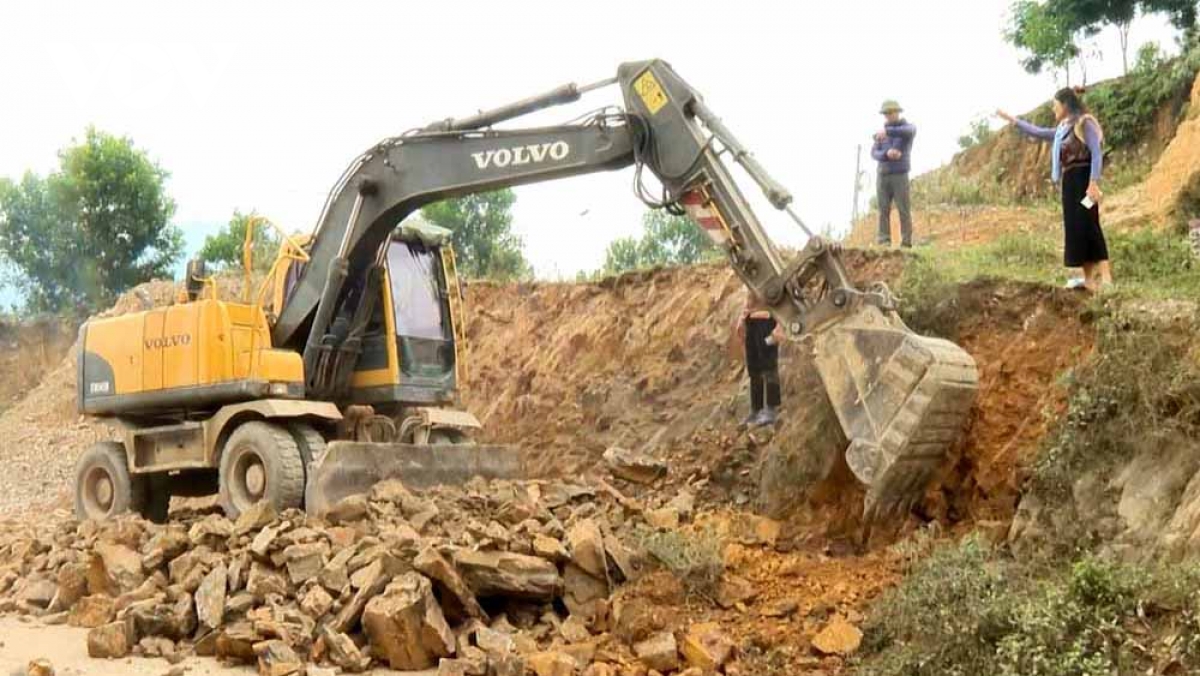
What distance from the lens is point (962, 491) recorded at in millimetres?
7527

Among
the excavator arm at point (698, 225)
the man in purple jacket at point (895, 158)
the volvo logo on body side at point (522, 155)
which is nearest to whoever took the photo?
the excavator arm at point (698, 225)

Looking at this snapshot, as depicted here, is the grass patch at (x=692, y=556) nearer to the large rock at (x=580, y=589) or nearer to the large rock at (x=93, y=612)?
the large rock at (x=580, y=589)

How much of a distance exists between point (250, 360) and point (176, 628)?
10.8 ft

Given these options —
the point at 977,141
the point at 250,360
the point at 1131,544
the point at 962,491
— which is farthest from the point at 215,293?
the point at 977,141

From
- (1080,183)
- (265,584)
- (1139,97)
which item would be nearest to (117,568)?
(265,584)

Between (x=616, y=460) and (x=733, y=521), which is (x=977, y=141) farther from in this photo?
(x=733, y=521)

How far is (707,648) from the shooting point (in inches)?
254

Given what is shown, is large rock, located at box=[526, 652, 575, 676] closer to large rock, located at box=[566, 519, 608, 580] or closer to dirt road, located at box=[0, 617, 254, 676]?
large rock, located at box=[566, 519, 608, 580]

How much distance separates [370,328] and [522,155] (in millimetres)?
2562

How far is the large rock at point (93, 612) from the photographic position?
797 centimetres

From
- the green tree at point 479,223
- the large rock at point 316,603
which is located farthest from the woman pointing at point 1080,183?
the green tree at point 479,223

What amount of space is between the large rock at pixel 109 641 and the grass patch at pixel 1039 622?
14.8ft

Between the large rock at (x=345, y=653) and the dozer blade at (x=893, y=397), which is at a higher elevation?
the dozer blade at (x=893, y=397)

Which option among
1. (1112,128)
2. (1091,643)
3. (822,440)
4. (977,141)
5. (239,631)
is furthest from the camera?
(977,141)
